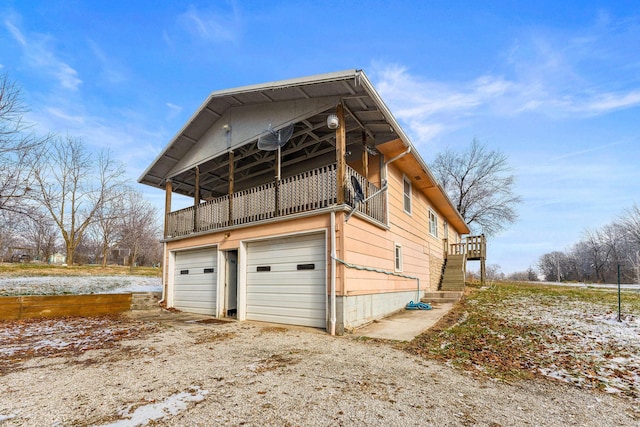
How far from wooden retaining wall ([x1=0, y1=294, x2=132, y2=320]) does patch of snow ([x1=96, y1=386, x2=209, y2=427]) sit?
852cm

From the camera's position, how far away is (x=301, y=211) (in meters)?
7.72

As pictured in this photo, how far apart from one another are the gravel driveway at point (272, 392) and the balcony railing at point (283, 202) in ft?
11.1

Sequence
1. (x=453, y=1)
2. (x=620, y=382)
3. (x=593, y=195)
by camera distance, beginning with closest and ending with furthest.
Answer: (x=620, y=382), (x=453, y=1), (x=593, y=195)

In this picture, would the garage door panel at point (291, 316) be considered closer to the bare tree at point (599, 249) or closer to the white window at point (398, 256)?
the white window at point (398, 256)

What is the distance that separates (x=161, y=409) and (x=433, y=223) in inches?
560

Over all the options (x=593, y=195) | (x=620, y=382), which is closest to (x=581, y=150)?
(x=593, y=195)

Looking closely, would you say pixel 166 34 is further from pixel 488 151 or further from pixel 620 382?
pixel 488 151

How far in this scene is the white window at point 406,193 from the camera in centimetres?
1119

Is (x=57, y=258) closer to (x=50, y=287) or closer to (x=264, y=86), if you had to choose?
(x=50, y=287)

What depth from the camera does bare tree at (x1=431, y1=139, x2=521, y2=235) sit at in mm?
27422

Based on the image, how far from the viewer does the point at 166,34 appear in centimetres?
1020

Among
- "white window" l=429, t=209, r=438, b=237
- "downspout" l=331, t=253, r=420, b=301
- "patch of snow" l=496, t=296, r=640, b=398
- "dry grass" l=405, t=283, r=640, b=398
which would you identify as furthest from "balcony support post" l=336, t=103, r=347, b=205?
"white window" l=429, t=209, r=438, b=237

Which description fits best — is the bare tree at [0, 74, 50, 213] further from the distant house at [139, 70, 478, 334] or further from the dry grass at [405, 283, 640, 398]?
the dry grass at [405, 283, 640, 398]

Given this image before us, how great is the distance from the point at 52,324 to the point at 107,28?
342 inches
